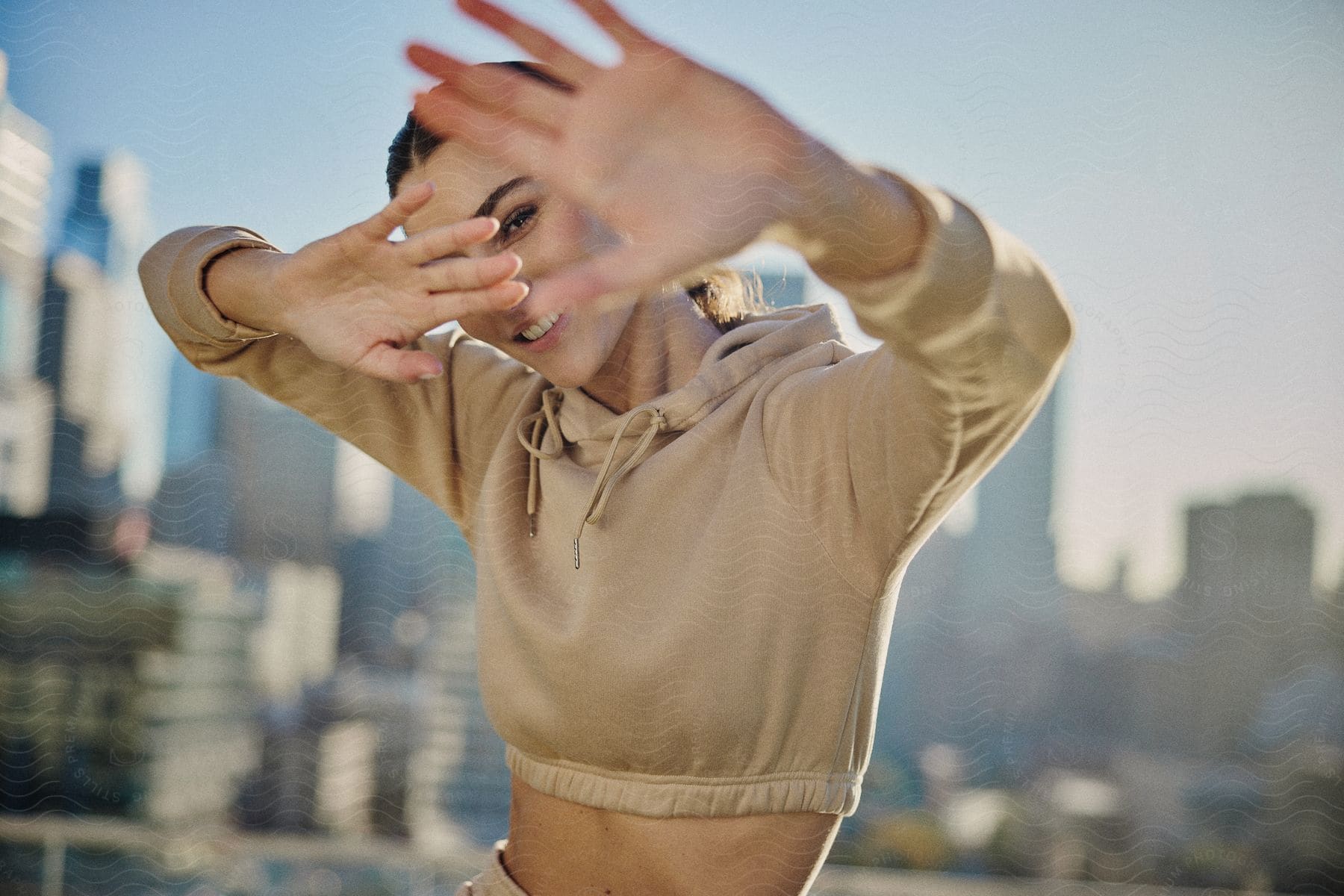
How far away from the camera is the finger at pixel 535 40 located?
0.35m

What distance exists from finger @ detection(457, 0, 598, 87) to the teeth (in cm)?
19

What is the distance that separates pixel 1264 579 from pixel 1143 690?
1.80ft

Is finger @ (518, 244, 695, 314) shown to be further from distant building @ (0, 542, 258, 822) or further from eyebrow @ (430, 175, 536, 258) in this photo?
distant building @ (0, 542, 258, 822)

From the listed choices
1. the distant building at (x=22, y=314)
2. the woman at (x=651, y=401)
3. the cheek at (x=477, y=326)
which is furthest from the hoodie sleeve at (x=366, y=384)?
the distant building at (x=22, y=314)

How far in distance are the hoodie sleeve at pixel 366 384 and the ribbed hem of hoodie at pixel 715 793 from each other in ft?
0.82

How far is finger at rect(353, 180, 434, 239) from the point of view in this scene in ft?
1.48

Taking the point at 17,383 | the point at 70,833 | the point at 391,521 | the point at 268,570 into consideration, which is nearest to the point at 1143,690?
the point at 391,521

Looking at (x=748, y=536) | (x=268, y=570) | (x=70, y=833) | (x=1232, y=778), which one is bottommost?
(x=70, y=833)

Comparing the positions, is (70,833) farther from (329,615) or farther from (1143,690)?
(1143,690)

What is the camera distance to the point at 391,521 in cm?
108

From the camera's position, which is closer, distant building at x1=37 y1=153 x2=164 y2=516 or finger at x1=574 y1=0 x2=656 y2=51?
finger at x1=574 y1=0 x2=656 y2=51

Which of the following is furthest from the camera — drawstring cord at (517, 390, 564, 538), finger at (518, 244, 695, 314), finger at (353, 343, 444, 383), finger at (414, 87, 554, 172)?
drawstring cord at (517, 390, 564, 538)

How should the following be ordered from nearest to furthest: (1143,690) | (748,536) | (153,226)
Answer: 1. (748,536)
2. (153,226)
3. (1143,690)

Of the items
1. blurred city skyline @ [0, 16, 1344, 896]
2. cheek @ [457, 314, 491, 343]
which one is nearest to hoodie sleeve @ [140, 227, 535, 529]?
cheek @ [457, 314, 491, 343]
